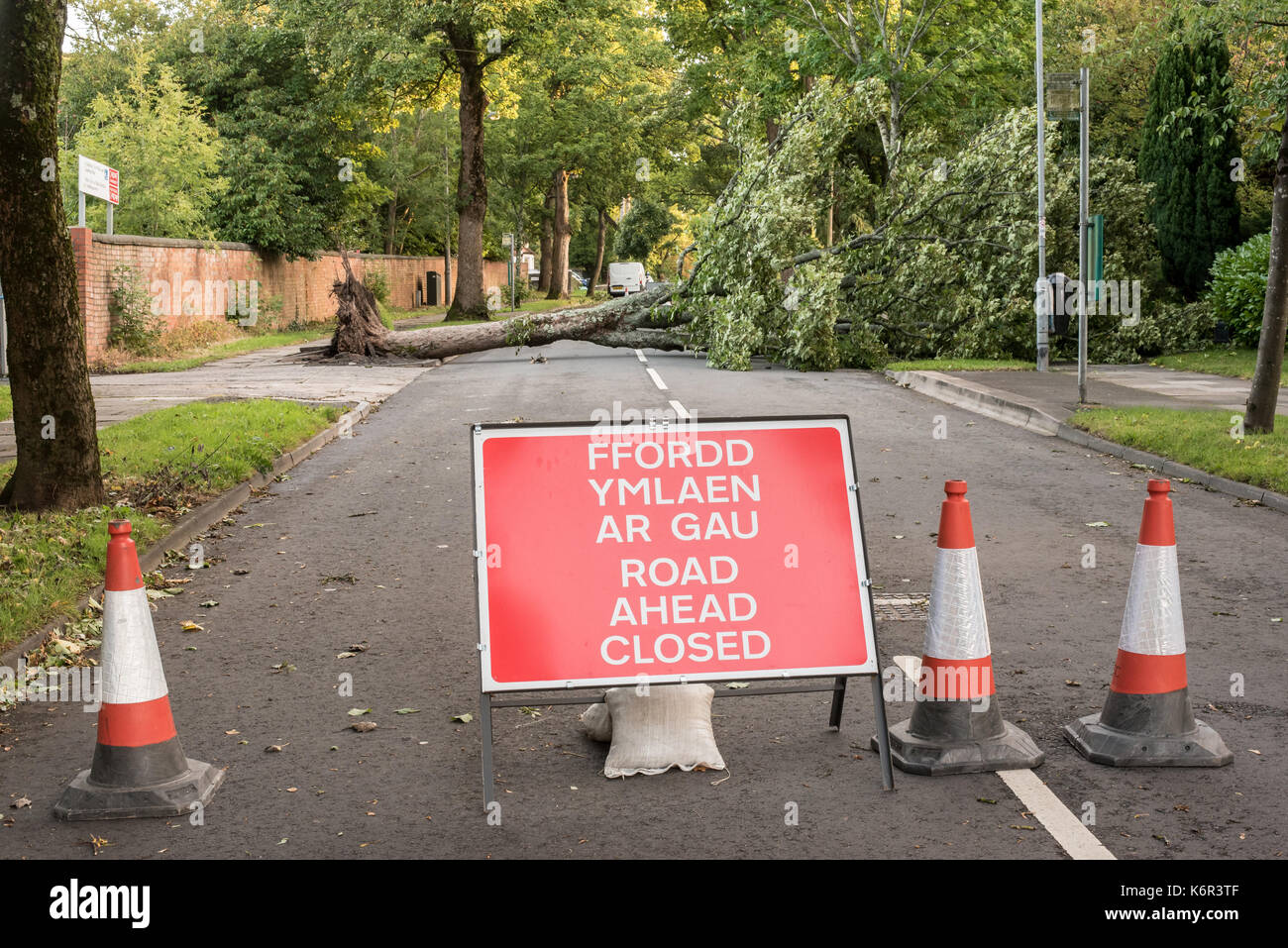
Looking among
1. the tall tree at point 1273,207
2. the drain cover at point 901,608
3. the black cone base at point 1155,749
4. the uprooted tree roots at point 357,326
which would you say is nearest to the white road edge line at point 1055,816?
the black cone base at point 1155,749

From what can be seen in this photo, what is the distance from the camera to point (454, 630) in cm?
706

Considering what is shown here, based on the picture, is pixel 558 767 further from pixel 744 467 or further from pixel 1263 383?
pixel 1263 383

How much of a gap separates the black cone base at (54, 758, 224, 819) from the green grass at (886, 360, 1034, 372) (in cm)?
1846

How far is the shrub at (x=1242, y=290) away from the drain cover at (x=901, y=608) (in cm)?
2081

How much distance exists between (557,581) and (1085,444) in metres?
10.6

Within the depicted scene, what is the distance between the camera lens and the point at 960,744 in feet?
16.2

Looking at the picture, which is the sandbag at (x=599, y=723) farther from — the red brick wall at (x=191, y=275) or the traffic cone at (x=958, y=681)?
the red brick wall at (x=191, y=275)

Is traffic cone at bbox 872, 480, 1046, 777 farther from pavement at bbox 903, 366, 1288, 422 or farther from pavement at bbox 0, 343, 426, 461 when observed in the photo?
pavement at bbox 903, 366, 1288, 422

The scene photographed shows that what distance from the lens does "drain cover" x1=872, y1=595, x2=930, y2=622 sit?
7164mm

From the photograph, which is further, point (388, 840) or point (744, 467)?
point (744, 467)

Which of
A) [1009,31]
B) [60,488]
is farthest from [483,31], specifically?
[60,488]

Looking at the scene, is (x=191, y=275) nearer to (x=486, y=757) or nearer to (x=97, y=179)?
(x=97, y=179)

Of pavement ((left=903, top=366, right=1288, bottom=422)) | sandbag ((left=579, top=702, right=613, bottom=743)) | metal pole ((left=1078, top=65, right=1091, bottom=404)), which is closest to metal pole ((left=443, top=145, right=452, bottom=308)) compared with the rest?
pavement ((left=903, top=366, right=1288, bottom=422))
